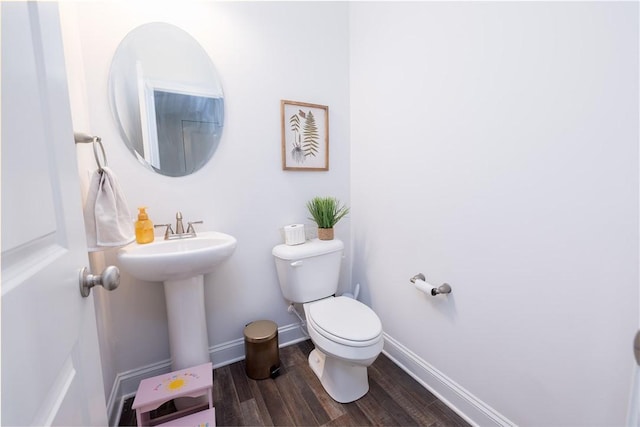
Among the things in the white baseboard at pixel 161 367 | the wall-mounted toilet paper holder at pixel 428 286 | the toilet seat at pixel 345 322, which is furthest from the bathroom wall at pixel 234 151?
the wall-mounted toilet paper holder at pixel 428 286

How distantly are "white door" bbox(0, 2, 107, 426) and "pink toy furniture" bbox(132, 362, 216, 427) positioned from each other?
2.01 feet

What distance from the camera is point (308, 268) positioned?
5.04 feet

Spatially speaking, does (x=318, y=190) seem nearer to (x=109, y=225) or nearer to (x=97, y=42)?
(x=109, y=225)

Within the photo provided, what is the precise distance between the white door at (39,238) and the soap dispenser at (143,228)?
0.69 meters

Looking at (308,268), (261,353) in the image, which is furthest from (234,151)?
(261,353)

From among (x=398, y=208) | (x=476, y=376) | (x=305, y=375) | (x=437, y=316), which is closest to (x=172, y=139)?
(x=398, y=208)

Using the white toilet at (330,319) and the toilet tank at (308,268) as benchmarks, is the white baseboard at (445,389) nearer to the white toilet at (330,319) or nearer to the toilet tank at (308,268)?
the white toilet at (330,319)

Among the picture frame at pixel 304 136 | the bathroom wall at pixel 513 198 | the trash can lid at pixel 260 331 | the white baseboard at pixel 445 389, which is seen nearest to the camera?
the bathroom wall at pixel 513 198

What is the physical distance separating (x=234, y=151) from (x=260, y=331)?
1.02 m

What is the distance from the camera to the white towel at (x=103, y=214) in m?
1.01

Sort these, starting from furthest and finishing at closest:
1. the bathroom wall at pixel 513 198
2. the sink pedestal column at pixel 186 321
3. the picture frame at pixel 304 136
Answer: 1. the picture frame at pixel 304 136
2. the sink pedestal column at pixel 186 321
3. the bathroom wall at pixel 513 198

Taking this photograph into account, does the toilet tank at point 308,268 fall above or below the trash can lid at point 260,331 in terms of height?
above

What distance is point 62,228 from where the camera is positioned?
50 centimetres

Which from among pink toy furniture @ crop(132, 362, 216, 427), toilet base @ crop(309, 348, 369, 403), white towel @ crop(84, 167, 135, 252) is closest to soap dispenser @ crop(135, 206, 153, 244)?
white towel @ crop(84, 167, 135, 252)
